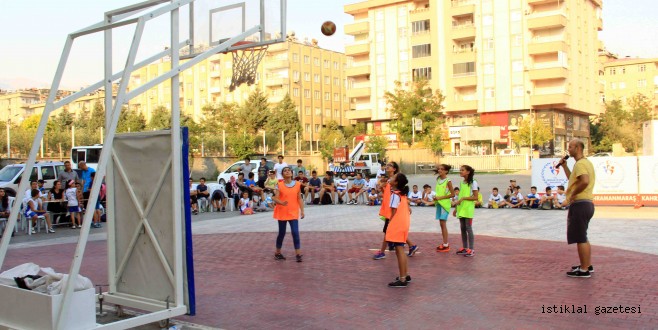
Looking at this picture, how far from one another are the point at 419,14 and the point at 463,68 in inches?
340

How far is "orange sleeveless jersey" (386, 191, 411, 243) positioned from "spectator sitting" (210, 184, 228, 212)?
1451 centimetres

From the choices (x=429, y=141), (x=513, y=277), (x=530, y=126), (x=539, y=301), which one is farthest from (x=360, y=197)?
(x=530, y=126)

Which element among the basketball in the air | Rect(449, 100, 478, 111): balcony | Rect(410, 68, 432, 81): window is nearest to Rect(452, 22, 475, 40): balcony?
Rect(410, 68, 432, 81): window

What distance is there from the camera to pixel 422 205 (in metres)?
22.2

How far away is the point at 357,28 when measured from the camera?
A: 252ft

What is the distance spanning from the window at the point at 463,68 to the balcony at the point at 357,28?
42.7ft

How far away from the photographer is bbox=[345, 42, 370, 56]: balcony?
7625cm

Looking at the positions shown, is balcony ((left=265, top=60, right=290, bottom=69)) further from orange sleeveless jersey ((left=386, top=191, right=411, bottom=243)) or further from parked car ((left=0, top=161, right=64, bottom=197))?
orange sleeveless jersey ((left=386, top=191, right=411, bottom=243))

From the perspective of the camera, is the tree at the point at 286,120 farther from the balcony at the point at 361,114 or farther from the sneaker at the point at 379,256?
the sneaker at the point at 379,256

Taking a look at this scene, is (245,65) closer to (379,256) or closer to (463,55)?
(379,256)

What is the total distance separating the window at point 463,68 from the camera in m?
68.8

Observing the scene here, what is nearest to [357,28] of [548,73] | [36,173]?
[548,73]

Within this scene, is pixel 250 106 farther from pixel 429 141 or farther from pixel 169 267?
pixel 169 267

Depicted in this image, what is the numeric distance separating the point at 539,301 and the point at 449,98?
2545 inches
